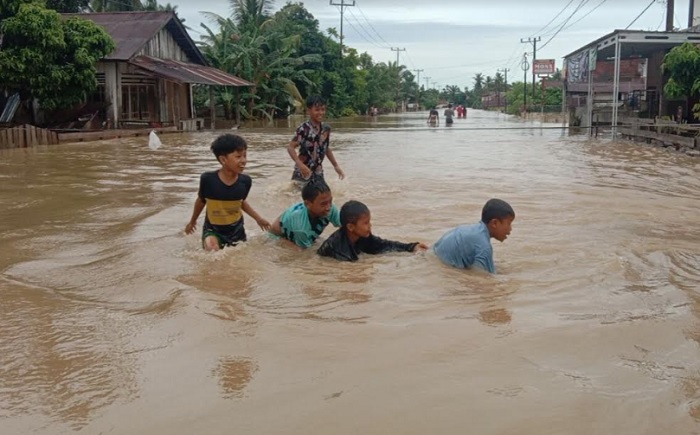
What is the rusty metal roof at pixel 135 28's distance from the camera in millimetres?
25234

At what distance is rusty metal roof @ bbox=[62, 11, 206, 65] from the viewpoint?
25.2m

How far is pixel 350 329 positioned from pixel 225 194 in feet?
6.44

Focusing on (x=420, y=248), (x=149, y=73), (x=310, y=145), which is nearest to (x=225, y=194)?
(x=420, y=248)

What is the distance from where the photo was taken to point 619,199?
9.30 meters

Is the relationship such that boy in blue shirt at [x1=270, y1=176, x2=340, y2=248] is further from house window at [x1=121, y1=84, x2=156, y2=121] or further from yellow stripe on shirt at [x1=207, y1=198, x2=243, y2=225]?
house window at [x1=121, y1=84, x2=156, y2=121]

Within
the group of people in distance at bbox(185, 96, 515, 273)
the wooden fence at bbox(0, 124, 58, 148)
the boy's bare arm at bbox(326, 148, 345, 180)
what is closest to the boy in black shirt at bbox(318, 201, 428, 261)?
the group of people in distance at bbox(185, 96, 515, 273)

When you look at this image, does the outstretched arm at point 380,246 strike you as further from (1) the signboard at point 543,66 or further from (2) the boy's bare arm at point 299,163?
(1) the signboard at point 543,66

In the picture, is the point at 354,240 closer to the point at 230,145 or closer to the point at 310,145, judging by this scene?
the point at 230,145

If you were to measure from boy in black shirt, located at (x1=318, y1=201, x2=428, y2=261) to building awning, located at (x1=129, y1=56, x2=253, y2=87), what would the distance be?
21.0 meters

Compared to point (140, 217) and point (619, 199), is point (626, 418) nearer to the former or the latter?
point (140, 217)

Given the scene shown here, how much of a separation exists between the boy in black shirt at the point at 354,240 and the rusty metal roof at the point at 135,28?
2111 centimetres

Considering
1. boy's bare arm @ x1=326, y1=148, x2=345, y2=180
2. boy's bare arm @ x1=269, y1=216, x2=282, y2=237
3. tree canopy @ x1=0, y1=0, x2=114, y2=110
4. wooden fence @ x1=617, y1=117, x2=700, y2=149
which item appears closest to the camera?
boy's bare arm @ x1=269, y1=216, x2=282, y2=237

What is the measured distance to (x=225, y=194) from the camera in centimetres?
528

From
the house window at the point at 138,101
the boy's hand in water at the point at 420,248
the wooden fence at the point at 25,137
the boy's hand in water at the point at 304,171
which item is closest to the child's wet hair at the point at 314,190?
the boy's hand in water at the point at 420,248
